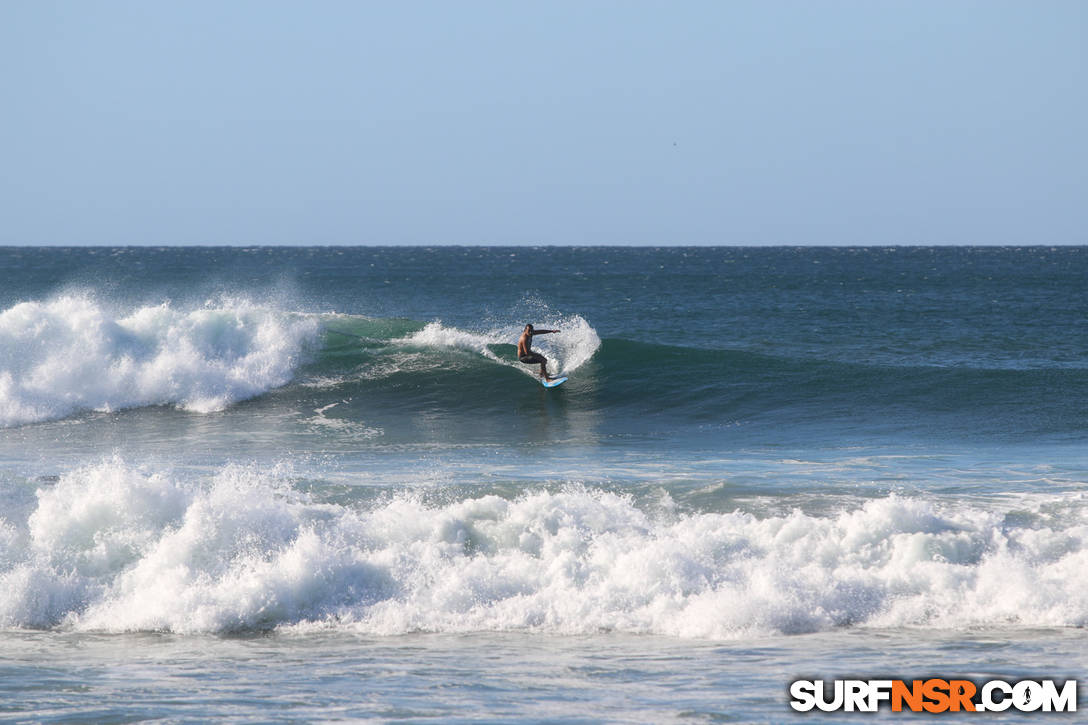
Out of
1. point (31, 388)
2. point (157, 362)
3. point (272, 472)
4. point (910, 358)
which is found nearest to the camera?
point (272, 472)

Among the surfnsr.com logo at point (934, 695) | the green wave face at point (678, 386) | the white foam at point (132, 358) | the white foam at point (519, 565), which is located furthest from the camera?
the white foam at point (132, 358)

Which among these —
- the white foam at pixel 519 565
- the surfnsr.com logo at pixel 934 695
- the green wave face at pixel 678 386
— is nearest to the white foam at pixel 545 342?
the green wave face at pixel 678 386

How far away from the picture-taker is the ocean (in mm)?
7453

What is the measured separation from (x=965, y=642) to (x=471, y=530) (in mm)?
4488

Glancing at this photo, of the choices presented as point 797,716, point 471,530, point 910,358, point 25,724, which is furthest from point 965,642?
point 910,358

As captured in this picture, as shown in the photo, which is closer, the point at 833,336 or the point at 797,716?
the point at 797,716

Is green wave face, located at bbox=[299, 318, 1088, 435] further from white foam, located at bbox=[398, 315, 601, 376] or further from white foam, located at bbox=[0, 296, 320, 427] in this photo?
white foam, located at bbox=[0, 296, 320, 427]

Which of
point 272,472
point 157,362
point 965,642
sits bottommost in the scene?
point 965,642

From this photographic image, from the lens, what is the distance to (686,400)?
18.9m

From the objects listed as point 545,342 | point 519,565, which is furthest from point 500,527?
point 545,342

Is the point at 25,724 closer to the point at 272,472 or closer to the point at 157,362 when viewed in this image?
the point at 272,472

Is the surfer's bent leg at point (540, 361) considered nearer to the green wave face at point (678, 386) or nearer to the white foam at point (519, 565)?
the green wave face at point (678, 386)

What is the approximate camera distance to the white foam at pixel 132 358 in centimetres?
1850

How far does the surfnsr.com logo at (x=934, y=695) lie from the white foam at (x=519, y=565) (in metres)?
1.55
